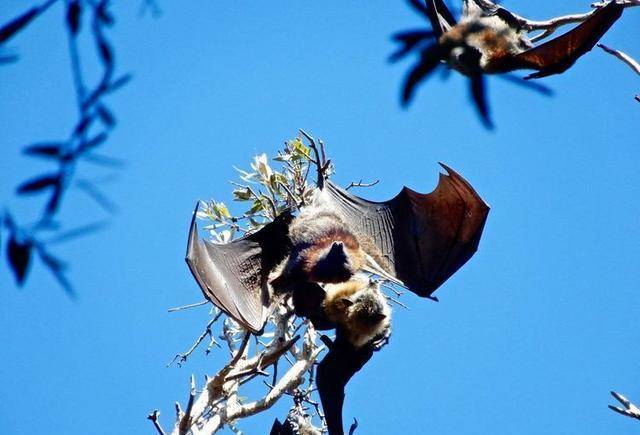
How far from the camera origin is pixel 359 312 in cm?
582

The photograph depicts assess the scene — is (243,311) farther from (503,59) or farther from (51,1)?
(51,1)

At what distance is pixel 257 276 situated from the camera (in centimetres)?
664

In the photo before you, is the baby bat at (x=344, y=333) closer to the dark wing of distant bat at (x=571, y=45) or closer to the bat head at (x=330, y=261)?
the bat head at (x=330, y=261)

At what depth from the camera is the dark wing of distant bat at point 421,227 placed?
661cm

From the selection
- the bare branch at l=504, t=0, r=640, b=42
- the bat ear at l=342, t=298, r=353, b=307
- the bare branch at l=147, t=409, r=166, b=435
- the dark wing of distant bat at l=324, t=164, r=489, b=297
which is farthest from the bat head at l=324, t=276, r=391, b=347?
the bare branch at l=504, t=0, r=640, b=42

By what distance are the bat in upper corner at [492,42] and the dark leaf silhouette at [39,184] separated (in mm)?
1832

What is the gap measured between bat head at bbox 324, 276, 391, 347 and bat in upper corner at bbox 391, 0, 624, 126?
1.99 m

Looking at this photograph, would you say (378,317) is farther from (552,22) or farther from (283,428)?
(552,22)

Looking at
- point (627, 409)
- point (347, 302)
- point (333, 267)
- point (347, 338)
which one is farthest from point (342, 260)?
point (627, 409)

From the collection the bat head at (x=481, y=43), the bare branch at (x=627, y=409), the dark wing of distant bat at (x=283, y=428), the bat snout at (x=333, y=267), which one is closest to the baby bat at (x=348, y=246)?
the bat snout at (x=333, y=267)

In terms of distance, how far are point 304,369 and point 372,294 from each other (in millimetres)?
815

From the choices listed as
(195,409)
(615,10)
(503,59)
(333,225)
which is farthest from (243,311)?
(615,10)

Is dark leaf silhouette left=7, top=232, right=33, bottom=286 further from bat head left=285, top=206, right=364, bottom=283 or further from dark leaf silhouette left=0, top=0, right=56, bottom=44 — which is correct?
bat head left=285, top=206, right=364, bottom=283

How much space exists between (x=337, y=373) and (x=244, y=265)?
4.72ft
